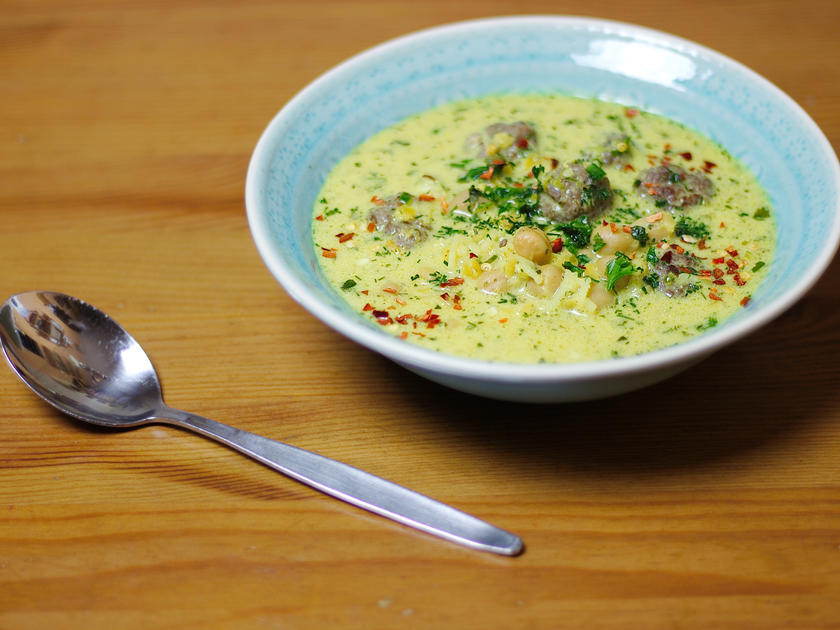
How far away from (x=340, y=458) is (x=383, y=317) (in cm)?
49

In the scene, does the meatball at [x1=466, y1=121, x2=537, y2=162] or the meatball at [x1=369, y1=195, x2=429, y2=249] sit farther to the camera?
the meatball at [x1=466, y1=121, x2=537, y2=162]

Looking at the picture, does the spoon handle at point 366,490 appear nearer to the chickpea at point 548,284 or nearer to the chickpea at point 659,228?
the chickpea at point 548,284

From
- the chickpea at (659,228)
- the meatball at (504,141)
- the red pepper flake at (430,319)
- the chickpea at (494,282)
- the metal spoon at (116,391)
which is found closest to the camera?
the metal spoon at (116,391)

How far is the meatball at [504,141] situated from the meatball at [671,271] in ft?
2.79

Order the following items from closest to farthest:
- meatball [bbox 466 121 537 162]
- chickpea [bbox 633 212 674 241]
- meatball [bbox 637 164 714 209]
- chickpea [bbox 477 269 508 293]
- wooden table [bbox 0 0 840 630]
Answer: wooden table [bbox 0 0 840 630] < chickpea [bbox 477 269 508 293] < chickpea [bbox 633 212 674 241] < meatball [bbox 637 164 714 209] < meatball [bbox 466 121 537 162]

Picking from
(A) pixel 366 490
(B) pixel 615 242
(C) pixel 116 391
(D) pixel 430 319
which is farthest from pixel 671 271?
(C) pixel 116 391

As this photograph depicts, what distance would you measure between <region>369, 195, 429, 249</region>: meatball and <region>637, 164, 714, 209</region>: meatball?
2.90 feet

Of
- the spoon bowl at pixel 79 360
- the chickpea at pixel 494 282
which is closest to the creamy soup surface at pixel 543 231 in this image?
the chickpea at pixel 494 282

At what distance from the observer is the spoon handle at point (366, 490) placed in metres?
2.54

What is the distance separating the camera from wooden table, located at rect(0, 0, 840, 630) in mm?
2453

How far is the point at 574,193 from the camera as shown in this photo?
3.21 meters

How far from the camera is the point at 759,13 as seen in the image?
5.19 metres

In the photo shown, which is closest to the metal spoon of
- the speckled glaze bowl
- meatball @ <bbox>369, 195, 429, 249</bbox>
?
the speckled glaze bowl

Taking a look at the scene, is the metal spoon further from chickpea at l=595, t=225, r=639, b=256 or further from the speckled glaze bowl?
chickpea at l=595, t=225, r=639, b=256
